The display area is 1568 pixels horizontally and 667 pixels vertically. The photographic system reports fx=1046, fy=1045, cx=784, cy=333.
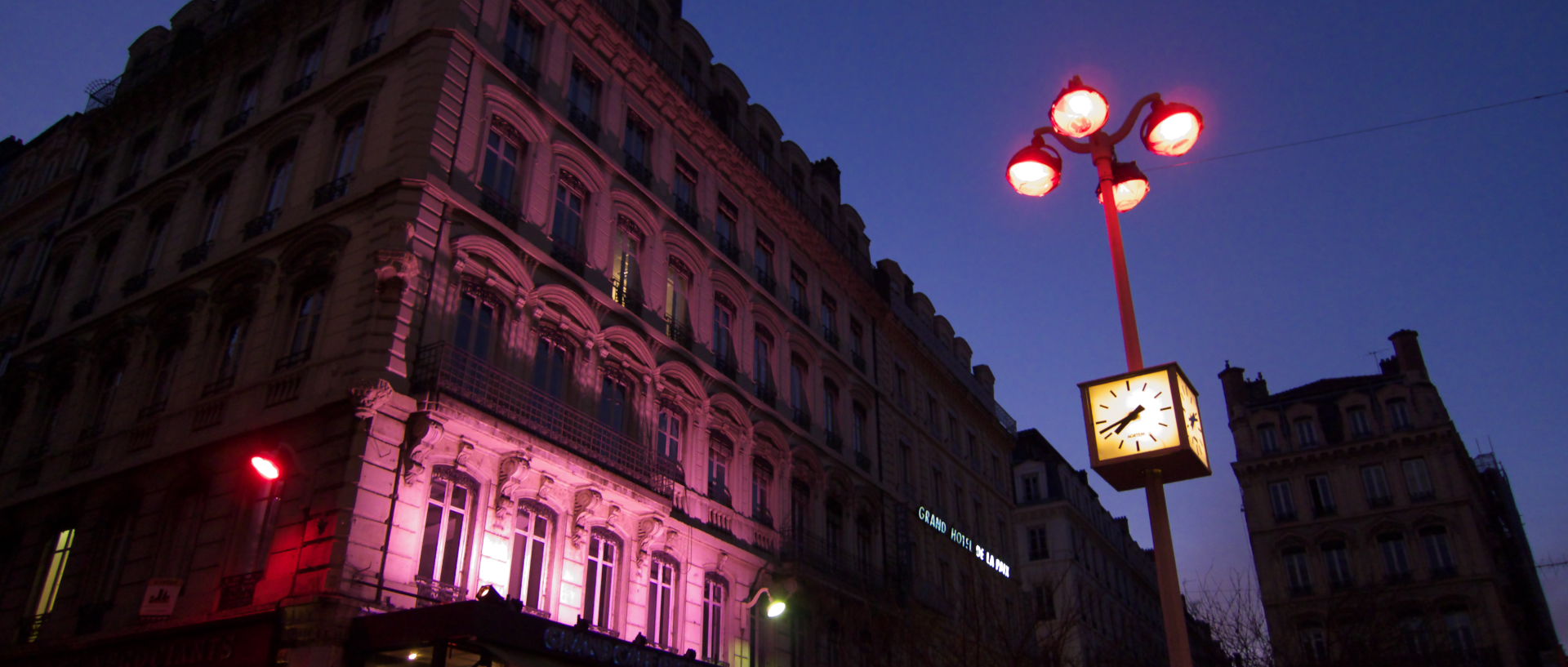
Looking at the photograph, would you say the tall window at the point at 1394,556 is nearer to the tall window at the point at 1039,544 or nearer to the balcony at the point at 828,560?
the tall window at the point at 1039,544

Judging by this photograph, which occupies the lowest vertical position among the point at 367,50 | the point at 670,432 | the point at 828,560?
the point at 828,560

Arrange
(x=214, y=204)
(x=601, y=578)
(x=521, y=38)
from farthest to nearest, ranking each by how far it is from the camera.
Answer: (x=214, y=204), (x=521, y=38), (x=601, y=578)

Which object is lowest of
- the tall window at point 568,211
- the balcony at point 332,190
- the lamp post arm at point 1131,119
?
the lamp post arm at point 1131,119

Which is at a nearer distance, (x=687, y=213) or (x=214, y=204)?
(x=214, y=204)

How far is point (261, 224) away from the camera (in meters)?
19.3

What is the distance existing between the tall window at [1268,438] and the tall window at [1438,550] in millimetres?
7689

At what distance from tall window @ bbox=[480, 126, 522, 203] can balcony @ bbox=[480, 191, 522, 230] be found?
0.04 m

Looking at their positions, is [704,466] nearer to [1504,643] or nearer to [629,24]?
[629,24]

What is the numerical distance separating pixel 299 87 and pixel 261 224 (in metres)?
3.40

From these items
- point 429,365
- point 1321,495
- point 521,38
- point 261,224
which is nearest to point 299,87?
point 261,224

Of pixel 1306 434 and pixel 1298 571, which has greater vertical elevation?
pixel 1306 434

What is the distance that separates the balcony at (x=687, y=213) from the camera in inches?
952

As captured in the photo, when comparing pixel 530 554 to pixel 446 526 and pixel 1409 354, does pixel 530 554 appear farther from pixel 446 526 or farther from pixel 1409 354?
pixel 1409 354

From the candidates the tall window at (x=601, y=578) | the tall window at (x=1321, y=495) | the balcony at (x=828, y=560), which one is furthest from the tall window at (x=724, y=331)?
the tall window at (x=1321, y=495)
